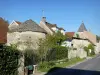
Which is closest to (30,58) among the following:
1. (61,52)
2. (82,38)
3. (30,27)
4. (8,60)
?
(8,60)

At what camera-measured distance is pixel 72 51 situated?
136 ft

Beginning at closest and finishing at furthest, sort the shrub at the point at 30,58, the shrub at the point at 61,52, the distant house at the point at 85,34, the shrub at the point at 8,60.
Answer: the shrub at the point at 8,60 → the shrub at the point at 30,58 → the shrub at the point at 61,52 → the distant house at the point at 85,34

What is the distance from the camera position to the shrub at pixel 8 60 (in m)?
14.0

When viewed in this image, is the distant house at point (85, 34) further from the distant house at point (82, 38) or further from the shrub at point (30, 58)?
the shrub at point (30, 58)

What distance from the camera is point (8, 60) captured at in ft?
48.5

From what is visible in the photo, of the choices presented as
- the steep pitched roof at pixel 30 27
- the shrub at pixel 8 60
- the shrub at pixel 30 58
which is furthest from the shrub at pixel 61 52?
the shrub at pixel 8 60

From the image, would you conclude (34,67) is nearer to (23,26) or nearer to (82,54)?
(23,26)

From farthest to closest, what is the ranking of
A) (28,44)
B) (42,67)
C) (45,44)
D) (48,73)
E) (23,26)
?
(23,26)
(28,44)
(45,44)
(42,67)
(48,73)

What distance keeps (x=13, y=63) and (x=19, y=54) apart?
1120 mm

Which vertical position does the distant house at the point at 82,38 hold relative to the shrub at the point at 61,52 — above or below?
above

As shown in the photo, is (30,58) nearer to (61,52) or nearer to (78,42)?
(61,52)

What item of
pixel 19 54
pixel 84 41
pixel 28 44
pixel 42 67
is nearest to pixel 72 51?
pixel 28 44

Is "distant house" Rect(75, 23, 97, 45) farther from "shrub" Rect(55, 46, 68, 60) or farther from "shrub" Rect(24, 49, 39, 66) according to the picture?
"shrub" Rect(24, 49, 39, 66)

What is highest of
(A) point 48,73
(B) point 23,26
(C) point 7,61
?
(B) point 23,26
